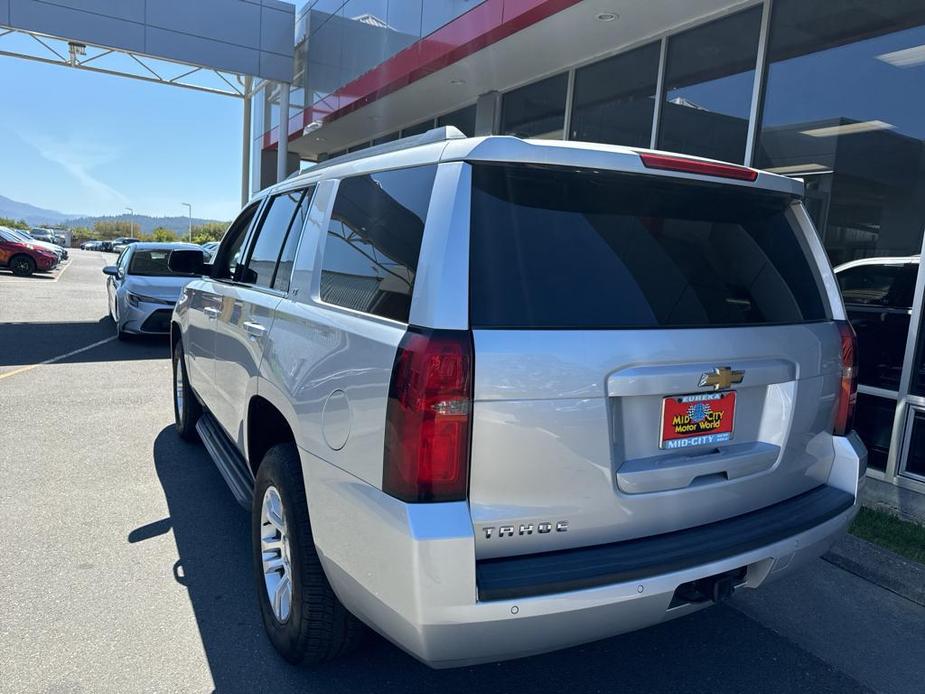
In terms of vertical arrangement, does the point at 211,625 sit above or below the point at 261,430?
below

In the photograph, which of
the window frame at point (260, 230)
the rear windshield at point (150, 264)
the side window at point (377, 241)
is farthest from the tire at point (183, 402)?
the rear windshield at point (150, 264)

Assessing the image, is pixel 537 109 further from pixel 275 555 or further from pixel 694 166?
pixel 275 555

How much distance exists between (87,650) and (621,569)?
7.21ft

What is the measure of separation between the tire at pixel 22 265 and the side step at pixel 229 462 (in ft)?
75.2

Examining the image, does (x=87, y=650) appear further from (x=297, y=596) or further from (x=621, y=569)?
(x=621, y=569)

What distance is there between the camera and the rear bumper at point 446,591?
1.89m

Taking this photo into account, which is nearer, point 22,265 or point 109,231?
point 22,265

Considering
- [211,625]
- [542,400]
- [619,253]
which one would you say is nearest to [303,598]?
[211,625]

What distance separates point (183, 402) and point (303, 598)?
3457 mm

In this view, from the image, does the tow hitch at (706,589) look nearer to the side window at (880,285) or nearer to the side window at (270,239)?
the side window at (270,239)

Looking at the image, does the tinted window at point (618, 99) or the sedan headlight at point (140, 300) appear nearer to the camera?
the tinted window at point (618, 99)

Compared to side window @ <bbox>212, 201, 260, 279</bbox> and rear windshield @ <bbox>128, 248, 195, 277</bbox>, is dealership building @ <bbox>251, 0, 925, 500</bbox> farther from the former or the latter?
rear windshield @ <bbox>128, 248, 195, 277</bbox>

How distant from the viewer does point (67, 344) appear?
10.4m

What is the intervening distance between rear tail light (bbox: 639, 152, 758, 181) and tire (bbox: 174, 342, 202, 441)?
13.1 ft
